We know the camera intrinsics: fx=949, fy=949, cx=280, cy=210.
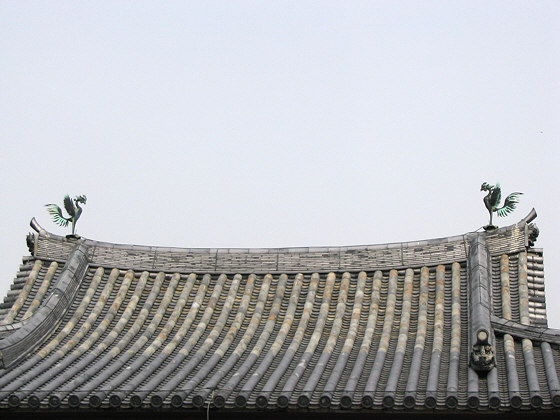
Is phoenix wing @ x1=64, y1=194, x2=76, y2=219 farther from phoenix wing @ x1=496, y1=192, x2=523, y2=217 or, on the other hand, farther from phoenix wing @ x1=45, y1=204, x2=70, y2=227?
phoenix wing @ x1=496, y1=192, x2=523, y2=217

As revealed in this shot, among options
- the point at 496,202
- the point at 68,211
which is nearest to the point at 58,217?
the point at 68,211

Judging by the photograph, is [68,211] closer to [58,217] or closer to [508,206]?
[58,217]

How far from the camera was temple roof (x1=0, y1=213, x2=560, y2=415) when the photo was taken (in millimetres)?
11586

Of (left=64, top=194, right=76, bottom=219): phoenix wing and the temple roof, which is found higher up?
(left=64, top=194, right=76, bottom=219): phoenix wing

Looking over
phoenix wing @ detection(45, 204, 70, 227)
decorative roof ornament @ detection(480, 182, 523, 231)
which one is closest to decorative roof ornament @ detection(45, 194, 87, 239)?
phoenix wing @ detection(45, 204, 70, 227)

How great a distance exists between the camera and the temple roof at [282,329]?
1159 centimetres

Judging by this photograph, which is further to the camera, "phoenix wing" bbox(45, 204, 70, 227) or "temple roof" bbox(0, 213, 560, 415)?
"phoenix wing" bbox(45, 204, 70, 227)

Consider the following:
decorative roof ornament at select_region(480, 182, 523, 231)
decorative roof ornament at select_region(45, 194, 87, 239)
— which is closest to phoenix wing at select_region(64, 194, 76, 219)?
decorative roof ornament at select_region(45, 194, 87, 239)

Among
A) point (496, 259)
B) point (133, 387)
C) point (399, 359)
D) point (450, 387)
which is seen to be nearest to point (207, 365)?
point (133, 387)

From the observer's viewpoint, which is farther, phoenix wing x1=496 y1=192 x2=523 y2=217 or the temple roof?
phoenix wing x1=496 y1=192 x2=523 y2=217

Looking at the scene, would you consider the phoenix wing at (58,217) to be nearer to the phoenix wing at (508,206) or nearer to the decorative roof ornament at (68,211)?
the decorative roof ornament at (68,211)

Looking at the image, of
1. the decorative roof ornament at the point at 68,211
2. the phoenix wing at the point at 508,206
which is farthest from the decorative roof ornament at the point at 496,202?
the decorative roof ornament at the point at 68,211

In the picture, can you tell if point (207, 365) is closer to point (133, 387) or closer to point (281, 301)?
point (133, 387)

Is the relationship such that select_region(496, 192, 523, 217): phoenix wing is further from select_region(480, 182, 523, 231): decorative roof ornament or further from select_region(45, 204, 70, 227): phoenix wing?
select_region(45, 204, 70, 227): phoenix wing
